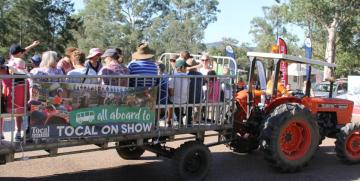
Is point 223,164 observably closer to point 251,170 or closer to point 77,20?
point 251,170

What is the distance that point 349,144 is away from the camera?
8.91 metres

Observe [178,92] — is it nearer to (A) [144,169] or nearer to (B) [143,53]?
(B) [143,53]

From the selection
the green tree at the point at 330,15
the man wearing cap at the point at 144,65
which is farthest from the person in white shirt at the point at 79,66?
the green tree at the point at 330,15

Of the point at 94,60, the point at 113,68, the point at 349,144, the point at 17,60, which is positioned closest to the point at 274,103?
the point at 349,144

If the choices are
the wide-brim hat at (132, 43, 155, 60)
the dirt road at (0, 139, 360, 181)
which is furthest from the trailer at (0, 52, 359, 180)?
the wide-brim hat at (132, 43, 155, 60)

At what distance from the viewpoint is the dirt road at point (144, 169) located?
7594mm

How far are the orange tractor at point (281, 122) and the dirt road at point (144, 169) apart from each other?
0.31m

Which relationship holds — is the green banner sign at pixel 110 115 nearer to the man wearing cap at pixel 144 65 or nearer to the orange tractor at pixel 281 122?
the man wearing cap at pixel 144 65

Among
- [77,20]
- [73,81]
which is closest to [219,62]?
[73,81]

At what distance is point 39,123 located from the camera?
557 centimetres

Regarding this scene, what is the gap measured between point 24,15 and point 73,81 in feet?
127

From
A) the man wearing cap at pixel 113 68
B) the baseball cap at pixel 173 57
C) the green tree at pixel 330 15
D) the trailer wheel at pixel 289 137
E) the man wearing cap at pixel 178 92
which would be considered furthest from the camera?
the green tree at pixel 330 15

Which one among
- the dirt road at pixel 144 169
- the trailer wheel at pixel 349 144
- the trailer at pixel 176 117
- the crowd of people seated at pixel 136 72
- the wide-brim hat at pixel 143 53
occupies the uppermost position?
the wide-brim hat at pixel 143 53

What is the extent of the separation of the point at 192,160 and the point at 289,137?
191cm
